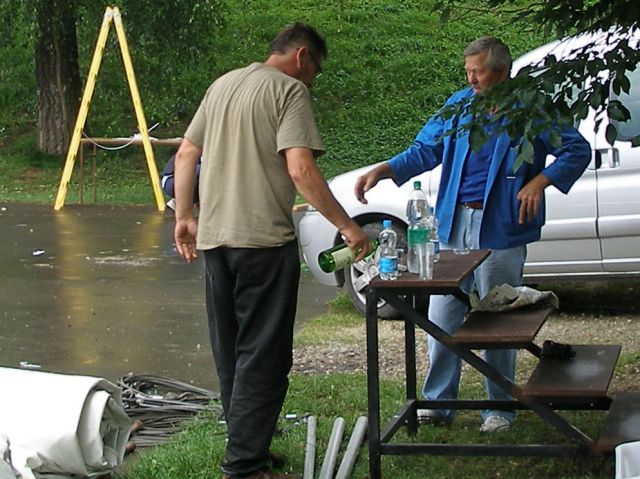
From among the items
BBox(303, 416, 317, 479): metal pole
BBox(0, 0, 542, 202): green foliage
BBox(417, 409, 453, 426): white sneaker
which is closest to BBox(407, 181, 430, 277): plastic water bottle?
BBox(303, 416, 317, 479): metal pole

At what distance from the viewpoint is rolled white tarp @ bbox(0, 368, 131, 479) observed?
4.91 meters

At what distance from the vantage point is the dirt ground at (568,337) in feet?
24.1

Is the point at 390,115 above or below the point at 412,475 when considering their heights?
above

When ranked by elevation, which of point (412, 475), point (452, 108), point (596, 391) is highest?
point (452, 108)

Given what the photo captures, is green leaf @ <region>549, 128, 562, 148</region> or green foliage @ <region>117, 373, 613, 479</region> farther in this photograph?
green foliage @ <region>117, 373, 613, 479</region>

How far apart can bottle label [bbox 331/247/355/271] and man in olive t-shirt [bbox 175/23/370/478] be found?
0.09 meters

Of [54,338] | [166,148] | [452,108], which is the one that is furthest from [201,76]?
[452,108]

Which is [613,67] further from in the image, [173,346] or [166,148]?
[166,148]

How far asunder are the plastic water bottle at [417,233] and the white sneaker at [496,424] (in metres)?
1.10

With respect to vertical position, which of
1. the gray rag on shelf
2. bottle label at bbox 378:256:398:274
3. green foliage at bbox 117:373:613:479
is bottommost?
green foliage at bbox 117:373:613:479

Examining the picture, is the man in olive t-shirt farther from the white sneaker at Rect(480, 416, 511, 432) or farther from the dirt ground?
the dirt ground

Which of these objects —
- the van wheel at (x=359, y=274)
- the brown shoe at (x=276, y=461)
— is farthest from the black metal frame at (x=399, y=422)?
the van wheel at (x=359, y=274)

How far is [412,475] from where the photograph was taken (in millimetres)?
5211

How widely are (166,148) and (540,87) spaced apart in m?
16.7
